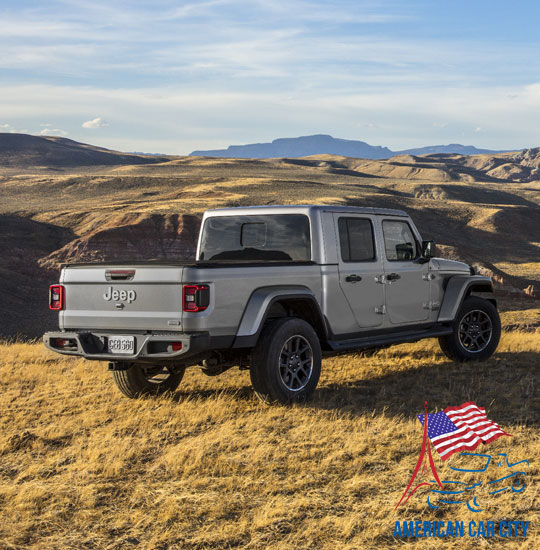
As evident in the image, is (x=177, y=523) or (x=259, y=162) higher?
(x=259, y=162)

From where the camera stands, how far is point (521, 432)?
639 cm

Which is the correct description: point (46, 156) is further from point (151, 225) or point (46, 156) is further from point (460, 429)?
point (460, 429)

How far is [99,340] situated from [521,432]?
4074 millimetres

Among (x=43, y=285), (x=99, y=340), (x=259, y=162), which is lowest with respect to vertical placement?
(x=43, y=285)

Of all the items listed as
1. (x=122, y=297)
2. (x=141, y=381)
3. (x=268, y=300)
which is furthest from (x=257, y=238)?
(x=141, y=381)

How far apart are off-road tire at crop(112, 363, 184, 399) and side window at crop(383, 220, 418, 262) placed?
290 cm

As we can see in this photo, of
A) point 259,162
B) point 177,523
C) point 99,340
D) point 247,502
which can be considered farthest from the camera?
point 259,162

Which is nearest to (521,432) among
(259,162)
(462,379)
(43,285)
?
(462,379)

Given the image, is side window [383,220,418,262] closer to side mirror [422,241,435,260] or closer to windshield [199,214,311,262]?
side mirror [422,241,435,260]

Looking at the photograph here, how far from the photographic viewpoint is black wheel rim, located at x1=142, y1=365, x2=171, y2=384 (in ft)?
27.3

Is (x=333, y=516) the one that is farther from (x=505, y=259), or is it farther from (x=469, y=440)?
(x=505, y=259)

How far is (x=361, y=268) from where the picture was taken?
328 inches

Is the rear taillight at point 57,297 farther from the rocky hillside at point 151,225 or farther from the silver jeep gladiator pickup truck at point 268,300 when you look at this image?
the rocky hillside at point 151,225

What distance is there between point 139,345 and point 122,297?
1.74 ft
